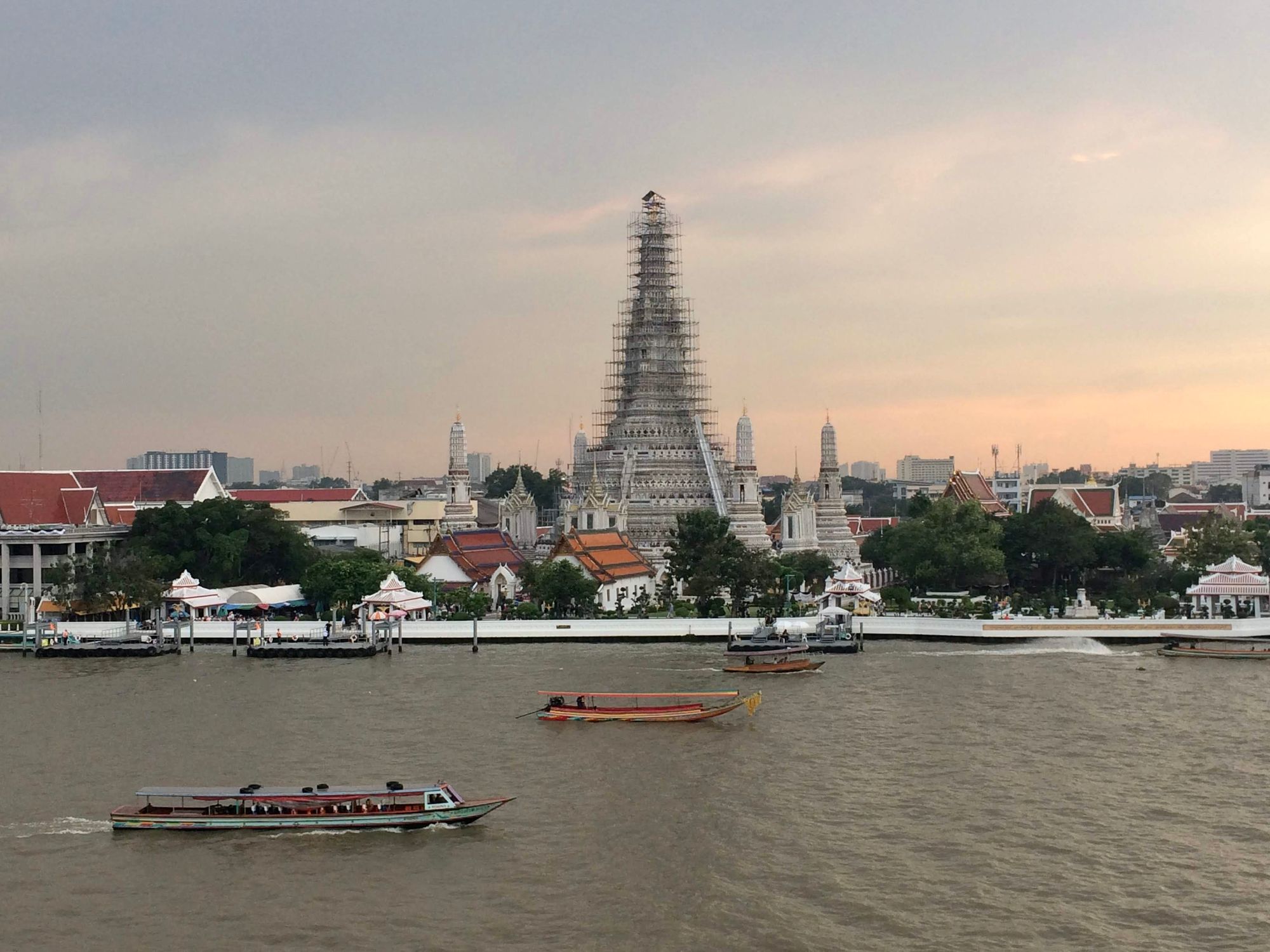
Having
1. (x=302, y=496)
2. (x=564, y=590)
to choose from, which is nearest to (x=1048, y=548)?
(x=564, y=590)

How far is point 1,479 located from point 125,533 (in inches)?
294

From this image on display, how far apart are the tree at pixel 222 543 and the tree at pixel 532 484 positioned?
58.2 meters

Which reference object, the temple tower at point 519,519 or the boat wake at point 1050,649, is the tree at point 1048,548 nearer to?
the boat wake at point 1050,649

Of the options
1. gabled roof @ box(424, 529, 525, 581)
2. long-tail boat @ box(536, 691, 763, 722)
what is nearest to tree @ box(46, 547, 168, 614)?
gabled roof @ box(424, 529, 525, 581)

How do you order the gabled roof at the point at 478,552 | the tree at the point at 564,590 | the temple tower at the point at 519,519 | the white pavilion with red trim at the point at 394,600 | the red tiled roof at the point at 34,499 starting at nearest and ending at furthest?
the white pavilion with red trim at the point at 394,600
the tree at the point at 564,590
the gabled roof at the point at 478,552
the red tiled roof at the point at 34,499
the temple tower at the point at 519,519

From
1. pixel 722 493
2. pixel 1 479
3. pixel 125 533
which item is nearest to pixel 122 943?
pixel 125 533

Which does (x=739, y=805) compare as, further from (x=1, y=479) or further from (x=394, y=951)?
(x=1, y=479)

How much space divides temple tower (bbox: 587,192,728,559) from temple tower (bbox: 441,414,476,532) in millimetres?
7505

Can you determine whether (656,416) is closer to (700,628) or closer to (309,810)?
(700,628)

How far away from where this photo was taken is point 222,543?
64.4m

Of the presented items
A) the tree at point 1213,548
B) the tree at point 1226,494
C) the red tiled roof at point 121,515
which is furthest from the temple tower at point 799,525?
the tree at point 1226,494

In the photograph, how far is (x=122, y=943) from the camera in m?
22.0

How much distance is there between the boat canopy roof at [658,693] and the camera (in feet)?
122

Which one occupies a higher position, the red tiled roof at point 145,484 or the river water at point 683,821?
the red tiled roof at point 145,484
